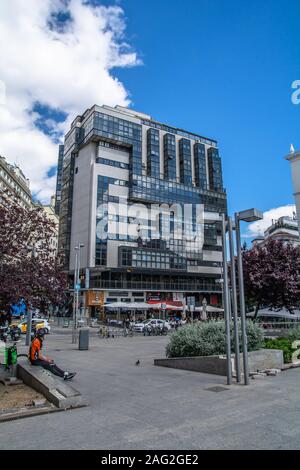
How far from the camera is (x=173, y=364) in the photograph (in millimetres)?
11586

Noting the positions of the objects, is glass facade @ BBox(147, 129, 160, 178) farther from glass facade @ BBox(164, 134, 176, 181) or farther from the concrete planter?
the concrete planter

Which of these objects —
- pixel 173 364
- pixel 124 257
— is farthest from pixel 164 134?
pixel 173 364

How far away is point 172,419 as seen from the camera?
5.85 metres

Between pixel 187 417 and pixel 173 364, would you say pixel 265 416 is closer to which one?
pixel 187 417

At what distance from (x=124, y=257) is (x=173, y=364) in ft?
150

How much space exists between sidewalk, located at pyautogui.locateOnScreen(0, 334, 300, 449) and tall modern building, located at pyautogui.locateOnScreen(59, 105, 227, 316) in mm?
45551

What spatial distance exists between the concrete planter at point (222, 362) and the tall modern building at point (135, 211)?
42568 mm

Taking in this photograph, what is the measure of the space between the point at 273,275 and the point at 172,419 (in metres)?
16.0

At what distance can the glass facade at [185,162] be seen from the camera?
70.4 m

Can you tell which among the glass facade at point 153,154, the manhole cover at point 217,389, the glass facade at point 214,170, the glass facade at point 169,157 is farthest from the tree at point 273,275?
the glass facade at point 214,170

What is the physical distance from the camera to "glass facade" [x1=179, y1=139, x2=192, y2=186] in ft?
231

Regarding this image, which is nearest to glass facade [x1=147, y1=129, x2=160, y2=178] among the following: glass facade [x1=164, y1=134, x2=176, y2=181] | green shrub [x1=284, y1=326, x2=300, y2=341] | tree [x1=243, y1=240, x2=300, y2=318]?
glass facade [x1=164, y1=134, x2=176, y2=181]

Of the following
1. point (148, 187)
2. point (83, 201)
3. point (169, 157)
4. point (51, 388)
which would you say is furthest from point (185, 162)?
point (51, 388)

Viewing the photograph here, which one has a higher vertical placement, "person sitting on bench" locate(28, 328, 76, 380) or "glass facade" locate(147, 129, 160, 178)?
"glass facade" locate(147, 129, 160, 178)
